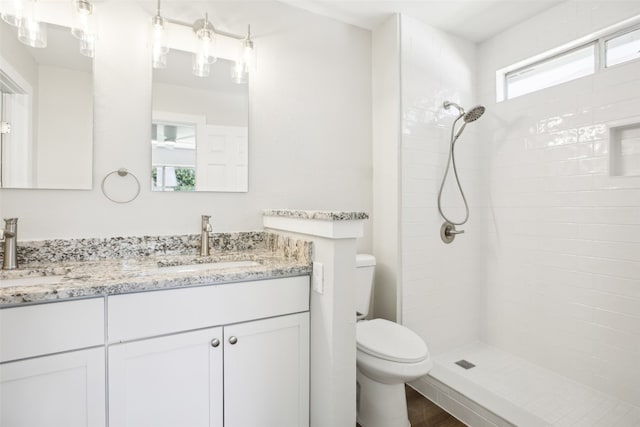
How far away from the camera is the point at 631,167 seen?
1834 mm

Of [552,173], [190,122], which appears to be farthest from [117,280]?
[552,173]

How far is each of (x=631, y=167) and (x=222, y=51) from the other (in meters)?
2.39

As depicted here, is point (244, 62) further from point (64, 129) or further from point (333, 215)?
point (333, 215)

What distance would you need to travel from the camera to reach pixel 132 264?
1.52m

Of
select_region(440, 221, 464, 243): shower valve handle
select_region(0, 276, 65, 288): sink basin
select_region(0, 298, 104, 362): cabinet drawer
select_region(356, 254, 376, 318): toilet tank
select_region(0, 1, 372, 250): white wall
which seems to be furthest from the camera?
select_region(440, 221, 464, 243): shower valve handle

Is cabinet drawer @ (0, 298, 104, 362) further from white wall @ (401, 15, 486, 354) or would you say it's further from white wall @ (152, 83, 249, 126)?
white wall @ (401, 15, 486, 354)

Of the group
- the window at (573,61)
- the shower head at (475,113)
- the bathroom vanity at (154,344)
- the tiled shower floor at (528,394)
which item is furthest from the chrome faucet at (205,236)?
the window at (573,61)

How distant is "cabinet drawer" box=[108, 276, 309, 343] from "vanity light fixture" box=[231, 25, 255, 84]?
1.22 meters

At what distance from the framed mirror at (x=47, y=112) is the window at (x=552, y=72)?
2737 mm

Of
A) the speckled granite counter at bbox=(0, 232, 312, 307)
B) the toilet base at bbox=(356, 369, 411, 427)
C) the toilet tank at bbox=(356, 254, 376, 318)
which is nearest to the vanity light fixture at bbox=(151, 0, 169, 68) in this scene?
the speckled granite counter at bbox=(0, 232, 312, 307)

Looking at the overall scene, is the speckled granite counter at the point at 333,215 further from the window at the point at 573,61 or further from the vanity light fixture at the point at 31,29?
the window at the point at 573,61

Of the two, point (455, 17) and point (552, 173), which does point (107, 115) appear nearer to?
point (455, 17)

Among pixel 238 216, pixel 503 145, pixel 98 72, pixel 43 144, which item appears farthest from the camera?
pixel 503 145

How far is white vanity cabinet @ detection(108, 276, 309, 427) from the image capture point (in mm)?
1165
